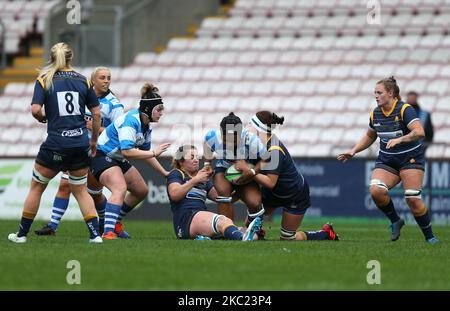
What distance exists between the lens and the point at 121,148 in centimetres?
1323

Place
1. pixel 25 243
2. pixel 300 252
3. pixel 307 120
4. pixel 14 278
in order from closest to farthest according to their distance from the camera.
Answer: pixel 14 278, pixel 300 252, pixel 25 243, pixel 307 120

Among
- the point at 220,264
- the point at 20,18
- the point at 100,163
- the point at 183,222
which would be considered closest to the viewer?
the point at 220,264

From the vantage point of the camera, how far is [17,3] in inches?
1204

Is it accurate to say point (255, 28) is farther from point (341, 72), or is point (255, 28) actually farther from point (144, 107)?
point (144, 107)

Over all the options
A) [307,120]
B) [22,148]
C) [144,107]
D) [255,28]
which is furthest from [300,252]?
[255,28]

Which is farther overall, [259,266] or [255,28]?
[255,28]

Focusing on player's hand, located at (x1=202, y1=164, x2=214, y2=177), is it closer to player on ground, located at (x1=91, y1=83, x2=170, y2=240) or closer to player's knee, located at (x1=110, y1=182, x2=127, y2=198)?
player on ground, located at (x1=91, y1=83, x2=170, y2=240)

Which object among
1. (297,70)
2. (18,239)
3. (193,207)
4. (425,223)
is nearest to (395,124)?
(425,223)

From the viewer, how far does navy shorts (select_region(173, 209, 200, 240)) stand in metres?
13.2

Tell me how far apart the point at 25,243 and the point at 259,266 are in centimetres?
352

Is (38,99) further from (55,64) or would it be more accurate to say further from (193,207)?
(193,207)

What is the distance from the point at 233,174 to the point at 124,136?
1.40 metres

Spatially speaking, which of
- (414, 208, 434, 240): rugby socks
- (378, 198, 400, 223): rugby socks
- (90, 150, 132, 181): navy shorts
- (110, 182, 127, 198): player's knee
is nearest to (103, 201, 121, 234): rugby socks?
(110, 182, 127, 198): player's knee

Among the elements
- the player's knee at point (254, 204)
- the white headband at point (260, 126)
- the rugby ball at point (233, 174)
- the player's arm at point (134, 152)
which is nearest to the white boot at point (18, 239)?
the player's arm at point (134, 152)
